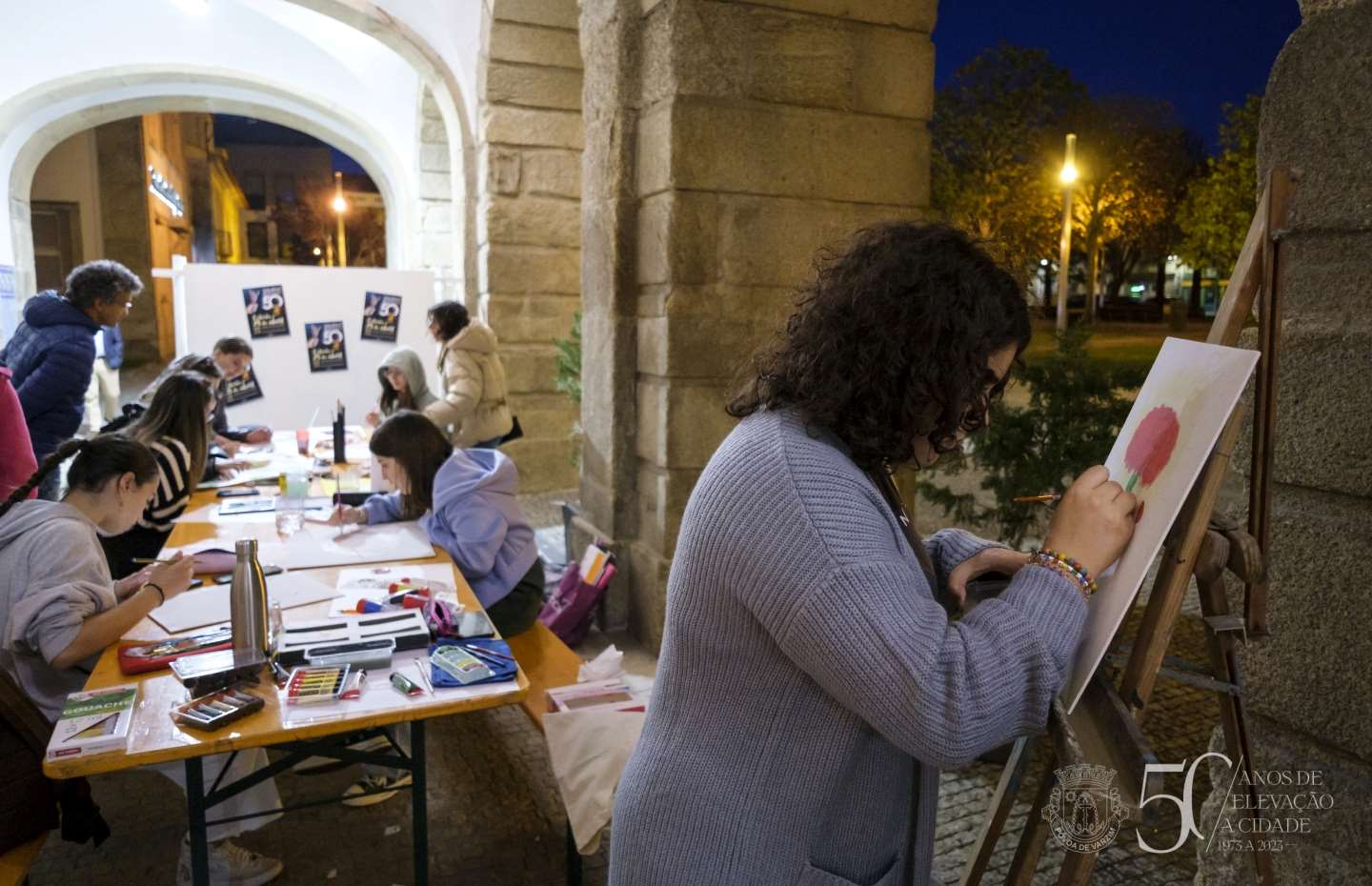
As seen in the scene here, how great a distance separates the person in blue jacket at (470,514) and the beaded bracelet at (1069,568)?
2.49 meters

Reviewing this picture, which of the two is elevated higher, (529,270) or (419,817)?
(529,270)

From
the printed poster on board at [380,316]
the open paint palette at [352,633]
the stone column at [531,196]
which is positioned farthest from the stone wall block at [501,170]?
the open paint palette at [352,633]

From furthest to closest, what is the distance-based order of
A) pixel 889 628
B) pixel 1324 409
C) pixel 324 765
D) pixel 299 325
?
pixel 299 325
pixel 324 765
pixel 1324 409
pixel 889 628

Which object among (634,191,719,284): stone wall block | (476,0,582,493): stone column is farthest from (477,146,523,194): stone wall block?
(634,191,719,284): stone wall block

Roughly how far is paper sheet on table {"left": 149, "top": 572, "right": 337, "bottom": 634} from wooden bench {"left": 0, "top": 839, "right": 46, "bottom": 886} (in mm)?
576

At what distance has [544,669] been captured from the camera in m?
3.10

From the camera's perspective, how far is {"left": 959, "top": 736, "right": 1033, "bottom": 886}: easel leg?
4.19ft

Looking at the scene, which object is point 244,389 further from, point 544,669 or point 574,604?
point 544,669

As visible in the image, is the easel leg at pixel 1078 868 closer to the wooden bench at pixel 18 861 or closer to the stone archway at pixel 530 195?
the wooden bench at pixel 18 861

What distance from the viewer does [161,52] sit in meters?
10.5

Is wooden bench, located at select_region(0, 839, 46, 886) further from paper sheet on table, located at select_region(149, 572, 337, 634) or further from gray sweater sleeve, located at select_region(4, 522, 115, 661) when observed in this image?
paper sheet on table, located at select_region(149, 572, 337, 634)

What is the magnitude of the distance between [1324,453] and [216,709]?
218 centimetres

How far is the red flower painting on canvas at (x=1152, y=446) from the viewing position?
1.16 meters

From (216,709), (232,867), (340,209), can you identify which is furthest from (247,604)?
(340,209)
